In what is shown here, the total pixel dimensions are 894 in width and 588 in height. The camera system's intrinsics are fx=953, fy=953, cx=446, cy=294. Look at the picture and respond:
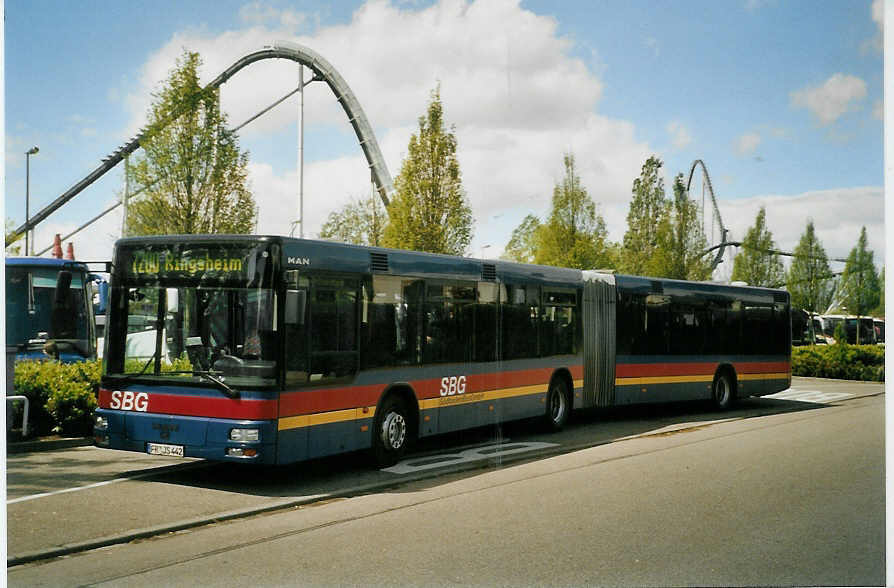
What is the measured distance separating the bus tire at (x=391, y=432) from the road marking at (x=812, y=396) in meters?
13.3

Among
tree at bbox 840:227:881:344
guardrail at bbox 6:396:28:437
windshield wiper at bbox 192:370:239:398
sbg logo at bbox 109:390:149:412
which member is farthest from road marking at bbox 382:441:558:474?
tree at bbox 840:227:881:344

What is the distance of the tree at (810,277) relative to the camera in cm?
1616

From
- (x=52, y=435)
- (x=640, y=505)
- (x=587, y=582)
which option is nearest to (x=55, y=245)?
(x=52, y=435)

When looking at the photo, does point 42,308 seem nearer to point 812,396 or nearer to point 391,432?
point 391,432

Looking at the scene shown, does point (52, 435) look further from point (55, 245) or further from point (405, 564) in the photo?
point (55, 245)

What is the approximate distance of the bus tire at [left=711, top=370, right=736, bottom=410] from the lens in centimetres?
1905

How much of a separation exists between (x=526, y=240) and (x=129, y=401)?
13.6m

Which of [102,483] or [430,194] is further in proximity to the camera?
[430,194]

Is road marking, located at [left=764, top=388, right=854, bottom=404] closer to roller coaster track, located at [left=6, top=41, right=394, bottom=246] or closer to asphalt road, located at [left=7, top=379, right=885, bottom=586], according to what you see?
asphalt road, located at [left=7, top=379, right=885, bottom=586]

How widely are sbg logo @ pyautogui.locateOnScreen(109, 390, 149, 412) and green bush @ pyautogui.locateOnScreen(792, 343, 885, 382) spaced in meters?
21.2

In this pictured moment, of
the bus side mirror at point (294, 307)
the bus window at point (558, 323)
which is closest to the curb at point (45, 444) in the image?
the bus side mirror at point (294, 307)

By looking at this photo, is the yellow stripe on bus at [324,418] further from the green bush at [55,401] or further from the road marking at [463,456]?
the green bush at [55,401]

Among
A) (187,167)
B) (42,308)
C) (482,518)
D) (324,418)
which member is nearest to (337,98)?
(187,167)

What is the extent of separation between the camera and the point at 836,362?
1118 inches
